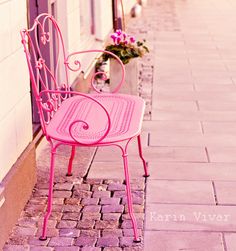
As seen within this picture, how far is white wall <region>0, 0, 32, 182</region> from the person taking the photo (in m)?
3.71

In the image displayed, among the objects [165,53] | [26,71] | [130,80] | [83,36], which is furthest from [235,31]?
[26,71]

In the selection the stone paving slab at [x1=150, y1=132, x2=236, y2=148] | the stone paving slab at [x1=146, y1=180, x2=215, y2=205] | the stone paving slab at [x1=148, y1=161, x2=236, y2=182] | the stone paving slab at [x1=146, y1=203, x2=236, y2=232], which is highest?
the stone paving slab at [x1=146, y1=203, x2=236, y2=232]

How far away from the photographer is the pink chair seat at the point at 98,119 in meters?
3.65

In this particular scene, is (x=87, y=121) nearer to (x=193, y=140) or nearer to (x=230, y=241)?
(x=230, y=241)

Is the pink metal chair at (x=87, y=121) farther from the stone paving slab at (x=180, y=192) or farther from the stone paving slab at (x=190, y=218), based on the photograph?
the stone paving slab at (x=180, y=192)

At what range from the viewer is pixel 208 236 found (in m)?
3.71

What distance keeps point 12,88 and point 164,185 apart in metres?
1.24

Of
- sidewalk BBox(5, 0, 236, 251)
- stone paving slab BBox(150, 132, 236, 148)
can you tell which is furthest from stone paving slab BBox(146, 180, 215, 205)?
stone paving slab BBox(150, 132, 236, 148)

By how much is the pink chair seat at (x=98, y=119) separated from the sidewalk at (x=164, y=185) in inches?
21.9

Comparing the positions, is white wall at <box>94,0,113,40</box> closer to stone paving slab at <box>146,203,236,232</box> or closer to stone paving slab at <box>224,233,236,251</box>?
stone paving slab at <box>146,203,236,232</box>

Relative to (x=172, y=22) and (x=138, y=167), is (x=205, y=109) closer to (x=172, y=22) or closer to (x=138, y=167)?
(x=138, y=167)

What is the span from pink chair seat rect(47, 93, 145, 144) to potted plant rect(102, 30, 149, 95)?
212 centimetres

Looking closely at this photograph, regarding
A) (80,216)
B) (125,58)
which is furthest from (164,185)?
(125,58)

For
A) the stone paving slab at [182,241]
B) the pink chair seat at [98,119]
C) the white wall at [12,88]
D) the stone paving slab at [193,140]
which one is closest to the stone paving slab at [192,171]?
the stone paving slab at [193,140]
